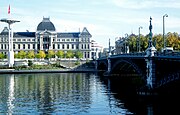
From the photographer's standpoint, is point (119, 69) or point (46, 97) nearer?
point (46, 97)

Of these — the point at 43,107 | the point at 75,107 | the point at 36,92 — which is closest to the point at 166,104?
the point at 75,107

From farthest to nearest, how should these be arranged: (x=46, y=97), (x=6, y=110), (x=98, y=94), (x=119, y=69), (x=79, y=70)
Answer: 1. (x=79, y=70)
2. (x=119, y=69)
3. (x=98, y=94)
4. (x=46, y=97)
5. (x=6, y=110)

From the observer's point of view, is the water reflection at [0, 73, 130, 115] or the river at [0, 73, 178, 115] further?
the water reflection at [0, 73, 130, 115]

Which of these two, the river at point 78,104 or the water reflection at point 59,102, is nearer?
the river at point 78,104

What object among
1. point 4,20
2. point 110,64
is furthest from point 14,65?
point 110,64

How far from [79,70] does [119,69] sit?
43891mm

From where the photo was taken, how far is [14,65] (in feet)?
540

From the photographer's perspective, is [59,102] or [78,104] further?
[59,102]

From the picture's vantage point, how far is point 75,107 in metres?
50.2

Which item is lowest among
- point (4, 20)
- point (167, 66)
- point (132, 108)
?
point (132, 108)

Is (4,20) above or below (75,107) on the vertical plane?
above

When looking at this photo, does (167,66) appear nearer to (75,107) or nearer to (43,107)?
(75,107)

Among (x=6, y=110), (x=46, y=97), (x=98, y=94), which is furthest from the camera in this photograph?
(x=98, y=94)

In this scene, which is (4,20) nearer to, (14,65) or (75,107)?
(14,65)
